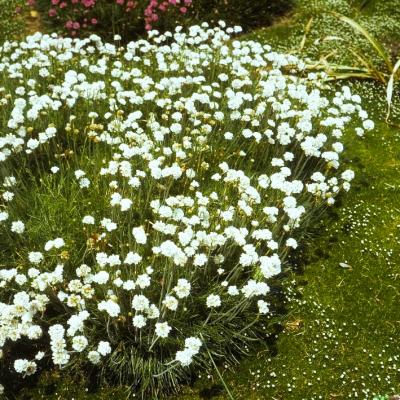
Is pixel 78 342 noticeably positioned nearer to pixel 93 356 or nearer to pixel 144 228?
pixel 93 356

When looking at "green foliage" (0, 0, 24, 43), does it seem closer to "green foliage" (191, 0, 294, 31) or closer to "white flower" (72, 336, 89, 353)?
"green foliage" (191, 0, 294, 31)

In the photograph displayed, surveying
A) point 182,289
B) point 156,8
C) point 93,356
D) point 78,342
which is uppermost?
point 156,8

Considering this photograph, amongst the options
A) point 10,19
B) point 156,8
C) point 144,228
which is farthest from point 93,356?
point 10,19

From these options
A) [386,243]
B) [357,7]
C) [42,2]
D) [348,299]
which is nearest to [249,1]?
[357,7]

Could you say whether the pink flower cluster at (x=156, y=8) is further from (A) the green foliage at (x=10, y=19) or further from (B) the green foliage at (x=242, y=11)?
(A) the green foliage at (x=10, y=19)

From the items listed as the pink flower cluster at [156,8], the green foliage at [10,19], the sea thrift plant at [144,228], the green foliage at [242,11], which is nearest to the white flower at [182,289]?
the sea thrift plant at [144,228]

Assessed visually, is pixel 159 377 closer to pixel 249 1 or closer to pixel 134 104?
pixel 134 104
